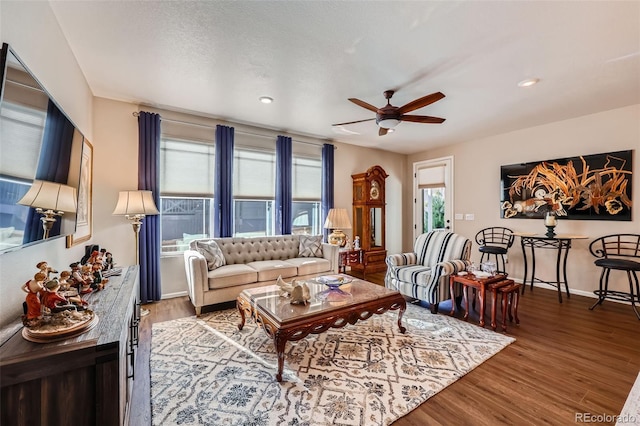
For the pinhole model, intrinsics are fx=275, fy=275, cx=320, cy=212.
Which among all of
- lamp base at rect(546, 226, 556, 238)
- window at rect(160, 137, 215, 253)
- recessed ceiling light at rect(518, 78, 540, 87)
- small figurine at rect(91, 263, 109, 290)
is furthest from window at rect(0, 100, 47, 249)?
lamp base at rect(546, 226, 556, 238)

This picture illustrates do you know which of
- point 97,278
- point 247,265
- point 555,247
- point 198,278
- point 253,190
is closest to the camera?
point 97,278

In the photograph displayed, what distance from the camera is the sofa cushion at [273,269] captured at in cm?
379

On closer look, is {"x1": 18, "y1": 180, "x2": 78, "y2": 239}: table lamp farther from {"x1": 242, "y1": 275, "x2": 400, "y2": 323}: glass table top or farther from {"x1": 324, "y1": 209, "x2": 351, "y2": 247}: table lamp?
{"x1": 324, "y1": 209, "x2": 351, "y2": 247}: table lamp

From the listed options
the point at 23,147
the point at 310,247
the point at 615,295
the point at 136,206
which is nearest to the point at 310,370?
the point at 23,147

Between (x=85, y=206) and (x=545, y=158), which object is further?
(x=545, y=158)

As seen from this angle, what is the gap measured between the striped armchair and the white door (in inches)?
88.2

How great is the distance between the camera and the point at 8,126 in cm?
117

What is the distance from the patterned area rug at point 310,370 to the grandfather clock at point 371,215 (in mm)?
2586

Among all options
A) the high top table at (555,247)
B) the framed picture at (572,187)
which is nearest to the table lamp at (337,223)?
the high top table at (555,247)

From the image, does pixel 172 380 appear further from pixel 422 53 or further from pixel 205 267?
pixel 422 53

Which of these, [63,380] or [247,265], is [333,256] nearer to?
[247,265]

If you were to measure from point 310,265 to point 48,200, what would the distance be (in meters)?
3.09

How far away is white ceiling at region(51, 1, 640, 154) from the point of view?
2.01 meters

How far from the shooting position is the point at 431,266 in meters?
3.91
